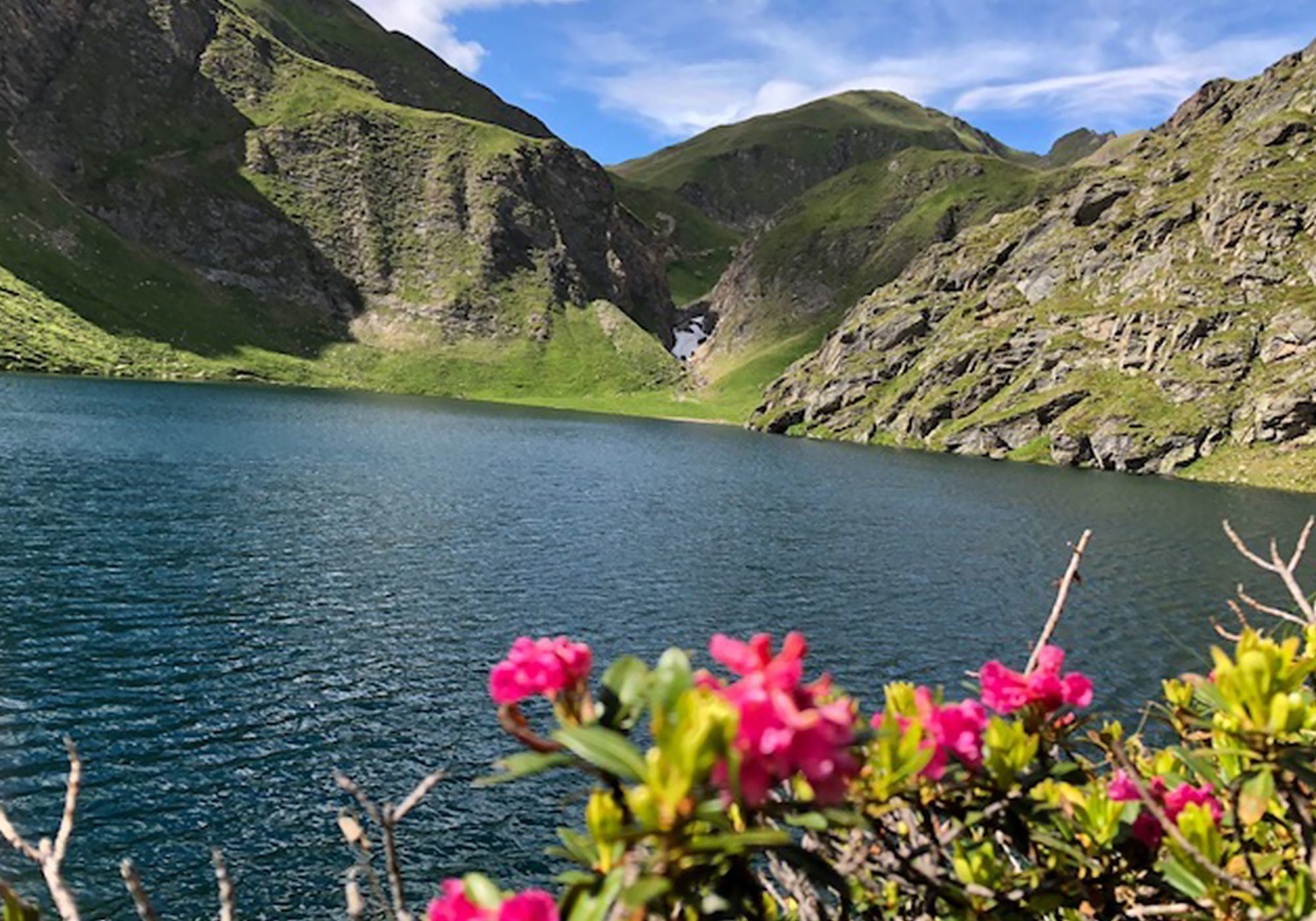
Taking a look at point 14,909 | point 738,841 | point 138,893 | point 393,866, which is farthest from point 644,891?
point 14,909

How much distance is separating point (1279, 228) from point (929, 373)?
6653 centimetres

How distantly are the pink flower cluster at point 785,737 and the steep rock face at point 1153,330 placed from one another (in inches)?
6074

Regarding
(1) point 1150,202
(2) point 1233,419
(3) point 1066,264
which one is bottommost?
(2) point 1233,419

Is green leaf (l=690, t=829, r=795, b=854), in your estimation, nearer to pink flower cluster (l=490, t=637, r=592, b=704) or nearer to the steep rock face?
pink flower cluster (l=490, t=637, r=592, b=704)

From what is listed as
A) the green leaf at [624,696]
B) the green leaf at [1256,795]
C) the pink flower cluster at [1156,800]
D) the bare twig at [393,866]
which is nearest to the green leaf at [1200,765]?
the pink flower cluster at [1156,800]

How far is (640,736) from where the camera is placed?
2728cm

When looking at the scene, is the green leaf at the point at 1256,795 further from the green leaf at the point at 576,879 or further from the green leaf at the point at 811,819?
the green leaf at the point at 576,879

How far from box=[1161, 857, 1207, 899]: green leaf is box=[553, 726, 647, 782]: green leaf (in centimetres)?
364

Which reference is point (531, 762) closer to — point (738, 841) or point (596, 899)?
point (596, 899)

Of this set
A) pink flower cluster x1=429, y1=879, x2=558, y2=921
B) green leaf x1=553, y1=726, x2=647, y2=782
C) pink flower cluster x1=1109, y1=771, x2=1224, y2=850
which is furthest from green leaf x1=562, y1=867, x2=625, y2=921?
pink flower cluster x1=1109, y1=771, x2=1224, y2=850

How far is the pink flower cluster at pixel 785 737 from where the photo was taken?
2.90 metres

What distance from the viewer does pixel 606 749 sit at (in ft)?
11.4

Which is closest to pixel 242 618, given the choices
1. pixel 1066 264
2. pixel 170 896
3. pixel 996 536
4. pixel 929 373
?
pixel 170 896

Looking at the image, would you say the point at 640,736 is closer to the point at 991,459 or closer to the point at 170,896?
the point at 170,896
